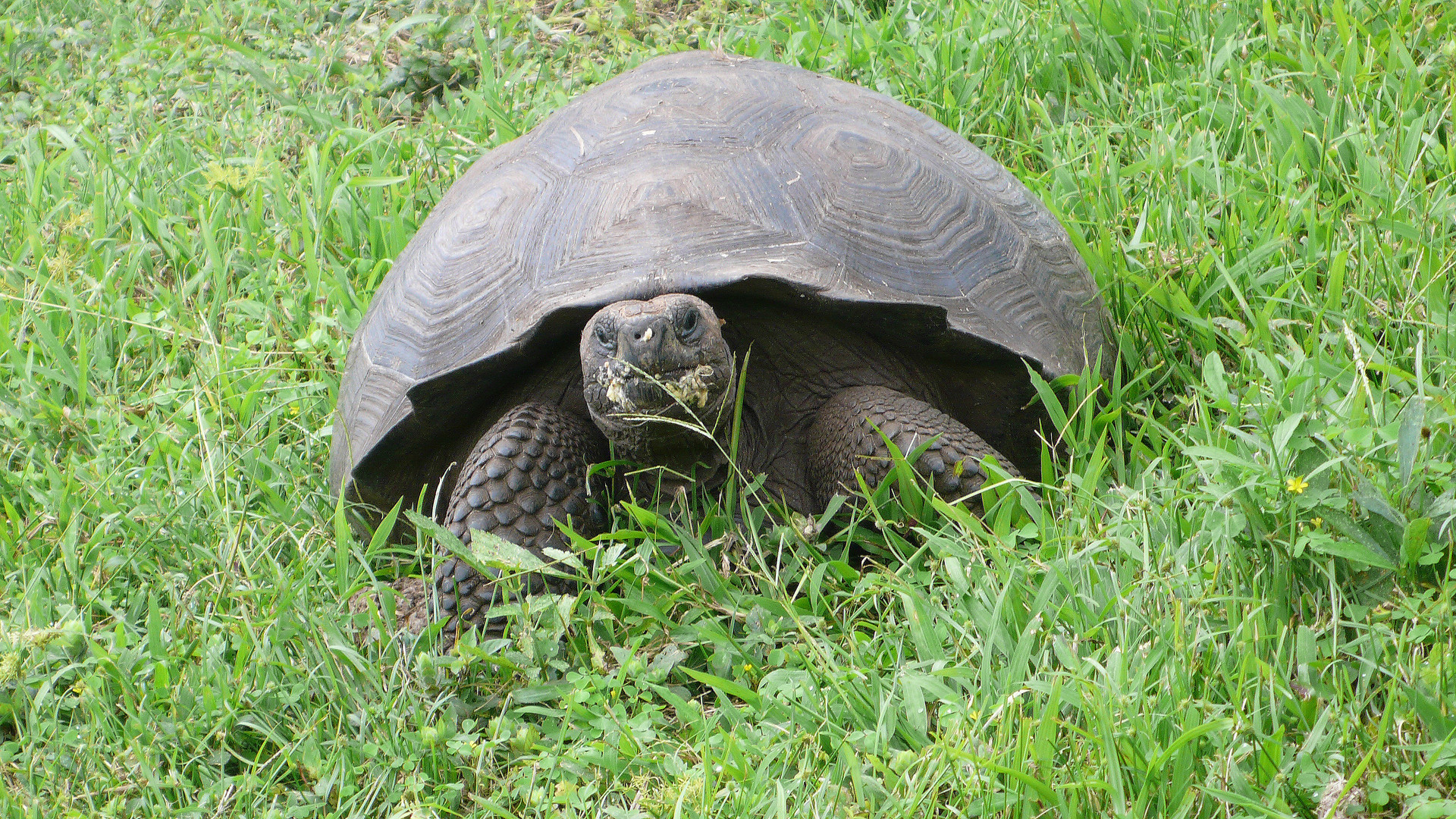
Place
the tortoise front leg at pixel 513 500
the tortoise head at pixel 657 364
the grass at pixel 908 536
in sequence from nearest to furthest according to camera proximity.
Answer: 1. the grass at pixel 908 536
2. the tortoise head at pixel 657 364
3. the tortoise front leg at pixel 513 500

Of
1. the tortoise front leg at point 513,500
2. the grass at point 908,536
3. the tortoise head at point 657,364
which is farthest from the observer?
the tortoise front leg at point 513,500

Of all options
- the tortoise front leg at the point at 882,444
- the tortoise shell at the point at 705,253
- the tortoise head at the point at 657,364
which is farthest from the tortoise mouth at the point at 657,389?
the tortoise front leg at the point at 882,444

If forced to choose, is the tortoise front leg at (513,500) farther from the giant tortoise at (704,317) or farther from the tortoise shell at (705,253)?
the tortoise shell at (705,253)

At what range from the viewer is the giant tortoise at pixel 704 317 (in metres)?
2.59

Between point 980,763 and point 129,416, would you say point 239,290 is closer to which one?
point 129,416

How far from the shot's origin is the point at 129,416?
343 centimetres

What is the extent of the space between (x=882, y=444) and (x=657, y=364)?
1.88ft

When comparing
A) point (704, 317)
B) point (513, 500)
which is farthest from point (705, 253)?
point (513, 500)

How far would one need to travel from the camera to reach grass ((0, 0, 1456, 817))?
5.94ft

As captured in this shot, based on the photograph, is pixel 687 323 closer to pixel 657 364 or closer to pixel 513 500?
pixel 657 364

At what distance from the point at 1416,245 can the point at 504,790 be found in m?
2.40

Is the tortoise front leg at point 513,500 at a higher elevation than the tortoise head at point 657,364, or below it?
below

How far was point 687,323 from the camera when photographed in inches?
97.0

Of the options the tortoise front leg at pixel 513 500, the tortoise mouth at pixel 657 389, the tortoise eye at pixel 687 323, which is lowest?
the tortoise front leg at pixel 513 500
